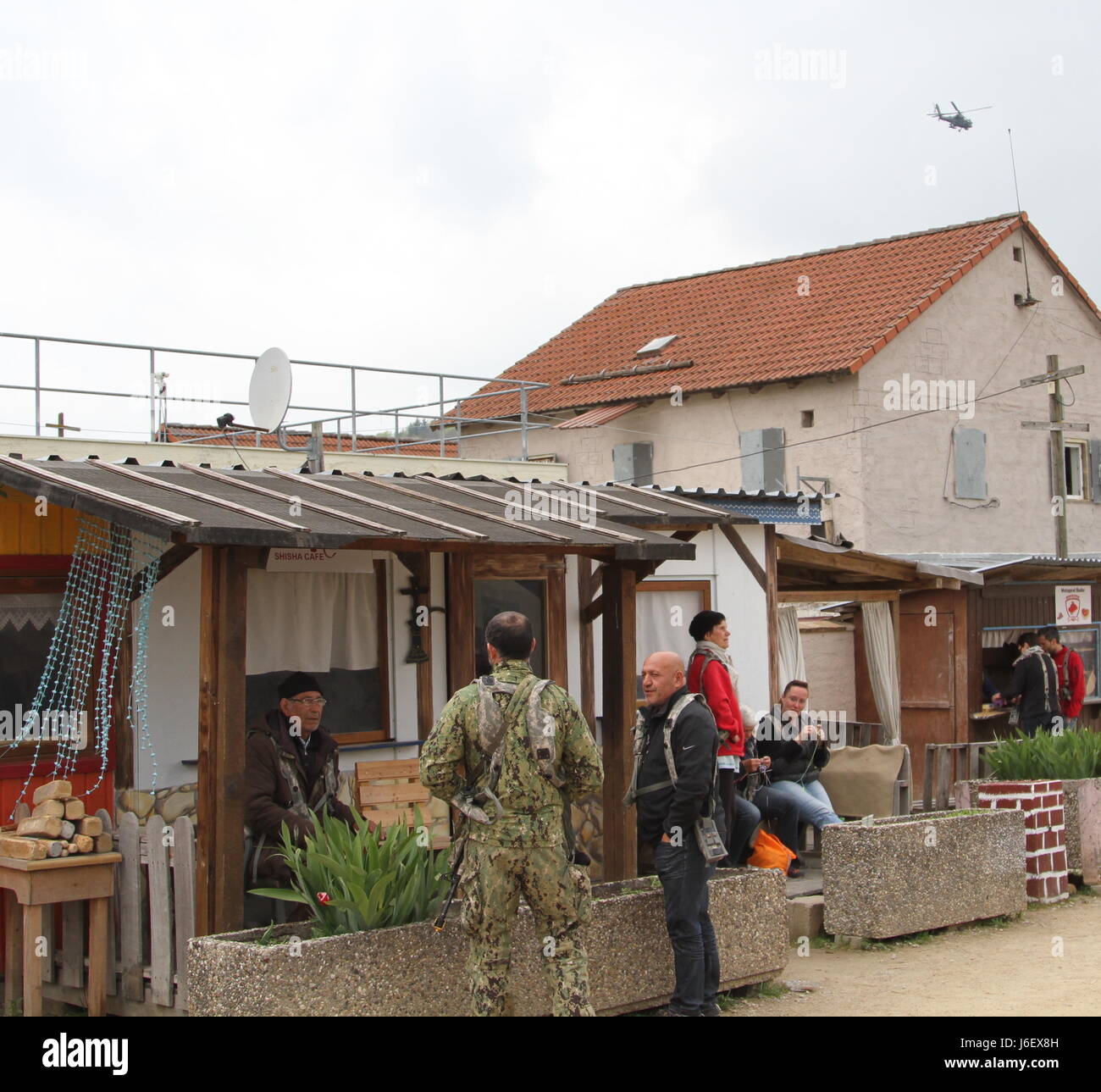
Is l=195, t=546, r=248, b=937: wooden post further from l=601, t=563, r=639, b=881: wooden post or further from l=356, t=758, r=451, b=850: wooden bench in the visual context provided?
l=601, t=563, r=639, b=881: wooden post

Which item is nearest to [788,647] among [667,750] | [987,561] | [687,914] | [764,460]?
[987,561]

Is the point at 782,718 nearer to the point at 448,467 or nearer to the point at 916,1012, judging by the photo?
the point at 916,1012

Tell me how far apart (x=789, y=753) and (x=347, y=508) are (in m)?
4.54

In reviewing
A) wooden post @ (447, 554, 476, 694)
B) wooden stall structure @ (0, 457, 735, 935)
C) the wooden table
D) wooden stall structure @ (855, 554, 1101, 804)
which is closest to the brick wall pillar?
wooden stall structure @ (0, 457, 735, 935)

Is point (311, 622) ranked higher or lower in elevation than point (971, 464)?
lower

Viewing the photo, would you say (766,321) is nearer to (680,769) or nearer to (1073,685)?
(1073,685)

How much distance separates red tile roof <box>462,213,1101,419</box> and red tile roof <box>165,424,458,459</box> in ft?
9.47

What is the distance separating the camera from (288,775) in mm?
7344

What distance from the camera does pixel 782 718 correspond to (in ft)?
36.2

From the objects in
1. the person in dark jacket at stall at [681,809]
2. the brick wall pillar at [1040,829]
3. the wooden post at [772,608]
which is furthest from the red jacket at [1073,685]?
the person in dark jacket at stall at [681,809]

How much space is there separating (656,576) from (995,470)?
49.1 feet

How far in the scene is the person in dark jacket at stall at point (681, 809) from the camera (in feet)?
21.4

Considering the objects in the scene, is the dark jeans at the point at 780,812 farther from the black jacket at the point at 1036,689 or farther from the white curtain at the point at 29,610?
the white curtain at the point at 29,610

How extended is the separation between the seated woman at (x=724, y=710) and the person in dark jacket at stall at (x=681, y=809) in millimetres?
1467
